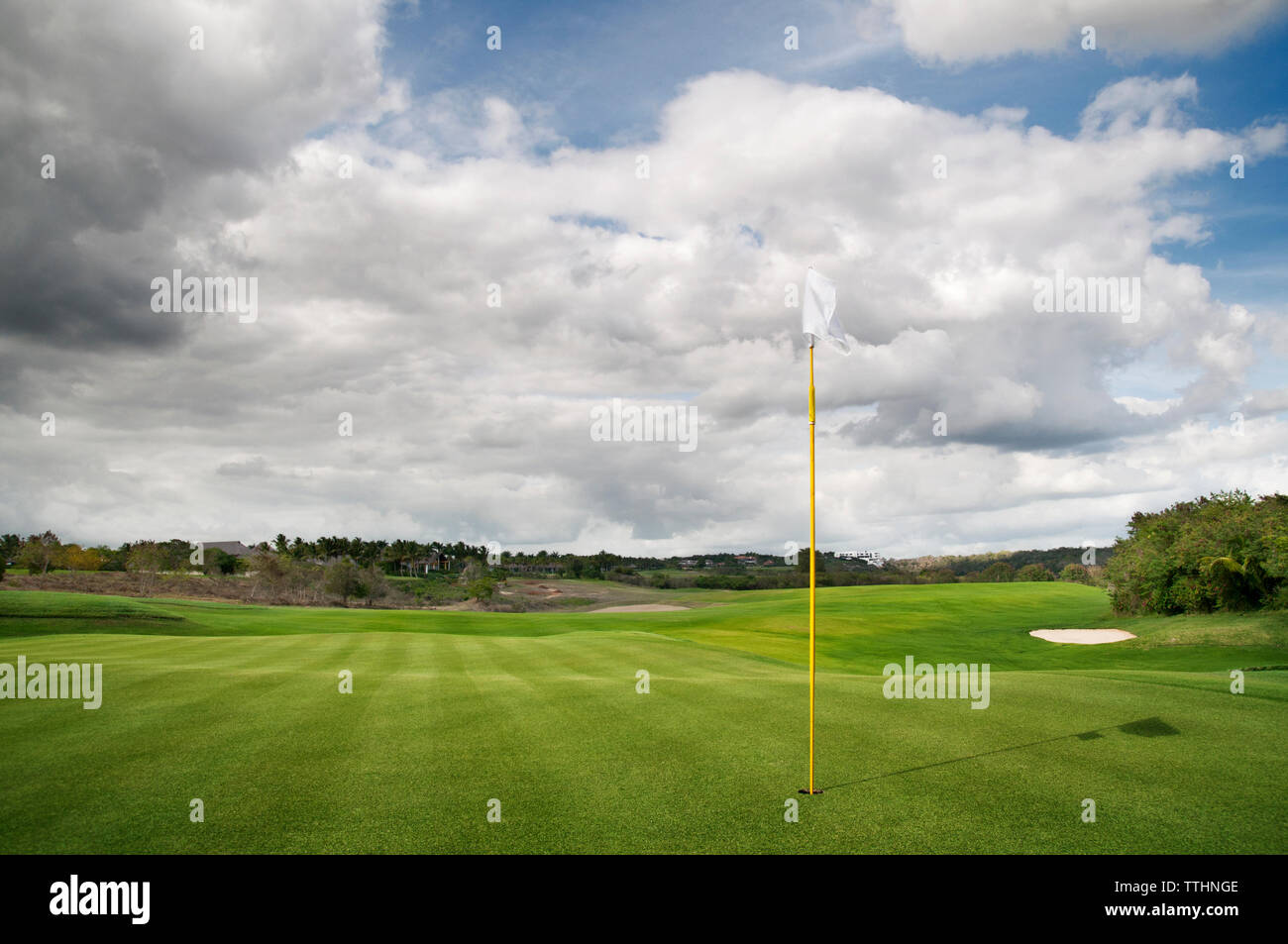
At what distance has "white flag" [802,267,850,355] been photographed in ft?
31.8

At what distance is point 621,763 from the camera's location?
31.3 ft

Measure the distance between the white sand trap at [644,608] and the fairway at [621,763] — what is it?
50.7 meters

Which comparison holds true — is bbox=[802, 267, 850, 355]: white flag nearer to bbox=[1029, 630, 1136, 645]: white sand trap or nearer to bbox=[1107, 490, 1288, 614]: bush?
bbox=[1107, 490, 1288, 614]: bush

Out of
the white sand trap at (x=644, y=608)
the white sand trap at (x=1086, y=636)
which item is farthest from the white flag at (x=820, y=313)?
the white sand trap at (x=644, y=608)

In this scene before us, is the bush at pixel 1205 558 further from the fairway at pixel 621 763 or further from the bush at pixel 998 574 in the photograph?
the bush at pixel 998 574

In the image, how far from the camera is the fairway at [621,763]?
737 centimetres

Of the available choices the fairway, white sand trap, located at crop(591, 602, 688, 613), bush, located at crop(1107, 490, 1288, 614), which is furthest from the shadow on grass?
white sand trap, located at crop(591, 602, 688, 613)

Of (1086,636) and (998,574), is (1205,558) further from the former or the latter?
(998,574)

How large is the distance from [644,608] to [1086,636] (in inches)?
1650

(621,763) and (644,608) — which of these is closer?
(621,763)

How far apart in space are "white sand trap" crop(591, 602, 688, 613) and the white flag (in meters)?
60.4

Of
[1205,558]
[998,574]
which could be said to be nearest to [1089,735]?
[1205,558]
